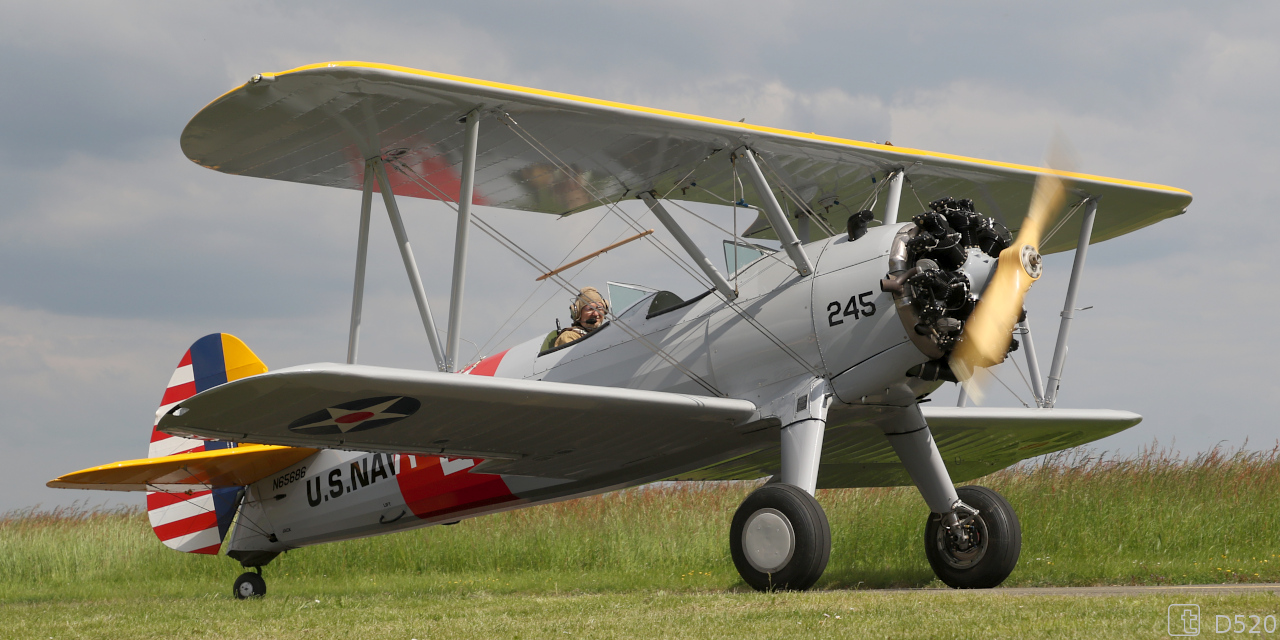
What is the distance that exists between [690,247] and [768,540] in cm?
234

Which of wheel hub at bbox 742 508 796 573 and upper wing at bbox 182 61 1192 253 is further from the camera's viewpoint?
upper wing at bbox 182 61 1192 253

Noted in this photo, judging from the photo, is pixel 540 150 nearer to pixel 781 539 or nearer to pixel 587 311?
pixel 587 311

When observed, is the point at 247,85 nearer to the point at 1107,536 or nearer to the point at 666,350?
the point at 666,350

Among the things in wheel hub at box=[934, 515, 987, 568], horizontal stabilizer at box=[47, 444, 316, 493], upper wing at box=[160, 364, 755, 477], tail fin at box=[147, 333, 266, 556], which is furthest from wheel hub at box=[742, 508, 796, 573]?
tail fin at box=[147, 333, 266, 556]

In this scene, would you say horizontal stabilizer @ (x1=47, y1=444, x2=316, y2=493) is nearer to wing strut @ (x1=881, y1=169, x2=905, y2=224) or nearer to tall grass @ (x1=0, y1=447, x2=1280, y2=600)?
tall grass @ (x1=0, y1=447, x2=1280, y2=600)

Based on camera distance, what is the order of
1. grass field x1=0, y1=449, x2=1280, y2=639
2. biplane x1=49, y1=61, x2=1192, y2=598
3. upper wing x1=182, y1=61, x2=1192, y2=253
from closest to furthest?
1. grass field x1=0, y1=449, x2=1280, y2=639
2. biplane x1=49, y1=61, x2=1192, y2=598
3. upper wing x1=182, y1=61, x2=1192, y2=253

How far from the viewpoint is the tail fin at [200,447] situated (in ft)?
33.5

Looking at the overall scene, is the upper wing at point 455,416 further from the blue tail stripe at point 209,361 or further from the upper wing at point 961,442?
the blue tail stripe at point 209,361

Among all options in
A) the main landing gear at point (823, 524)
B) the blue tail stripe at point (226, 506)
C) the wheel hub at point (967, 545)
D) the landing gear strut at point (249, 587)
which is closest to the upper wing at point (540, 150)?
the main landing gear at point (823, 524)

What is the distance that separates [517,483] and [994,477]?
23.4 ft

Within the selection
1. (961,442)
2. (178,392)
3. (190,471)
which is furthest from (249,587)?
(961,442)

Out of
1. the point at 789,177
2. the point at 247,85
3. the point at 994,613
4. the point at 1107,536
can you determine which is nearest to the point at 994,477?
the point at 1107,536

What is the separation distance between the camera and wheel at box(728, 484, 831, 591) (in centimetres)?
585

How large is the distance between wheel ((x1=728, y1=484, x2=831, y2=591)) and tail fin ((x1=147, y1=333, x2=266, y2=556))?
622cm
